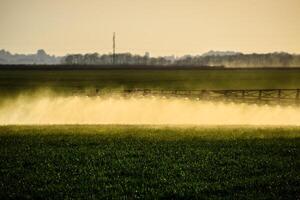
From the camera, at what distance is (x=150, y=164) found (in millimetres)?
17312

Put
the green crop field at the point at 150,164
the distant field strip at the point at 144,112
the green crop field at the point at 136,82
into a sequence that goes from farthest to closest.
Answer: the green crop field at the point at 136,82 < the distant field strip at the point at 144,112 < the green crop field at the point at 150,164

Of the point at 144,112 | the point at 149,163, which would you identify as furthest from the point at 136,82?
the point at 149,163

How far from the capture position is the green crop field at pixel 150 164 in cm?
1374

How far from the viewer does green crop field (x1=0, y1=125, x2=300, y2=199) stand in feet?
45.1

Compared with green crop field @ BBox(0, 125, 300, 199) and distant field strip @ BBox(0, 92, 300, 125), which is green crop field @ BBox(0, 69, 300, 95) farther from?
green crop field @ BBox(0, 125, 300, 199)

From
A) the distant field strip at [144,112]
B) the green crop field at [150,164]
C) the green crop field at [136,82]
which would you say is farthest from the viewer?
the green crop field at [136,82]

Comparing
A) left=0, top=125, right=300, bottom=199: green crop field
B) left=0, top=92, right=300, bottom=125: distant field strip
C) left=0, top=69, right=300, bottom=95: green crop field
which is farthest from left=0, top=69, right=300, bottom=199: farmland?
left=0, top=69, right=300, bottom=95: green crop field

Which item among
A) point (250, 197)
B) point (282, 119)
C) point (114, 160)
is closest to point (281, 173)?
point (250, 197)

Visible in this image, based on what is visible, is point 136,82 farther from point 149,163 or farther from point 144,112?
point 149,163

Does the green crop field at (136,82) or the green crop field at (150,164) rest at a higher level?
the green crop field at (150,164)

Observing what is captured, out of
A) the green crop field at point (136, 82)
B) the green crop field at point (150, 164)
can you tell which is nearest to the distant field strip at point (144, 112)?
the green crop field at point (150, 164)

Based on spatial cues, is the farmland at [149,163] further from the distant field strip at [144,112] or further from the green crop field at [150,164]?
the distant field strip at [144,112]

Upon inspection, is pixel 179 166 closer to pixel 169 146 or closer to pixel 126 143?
pixel 169 146

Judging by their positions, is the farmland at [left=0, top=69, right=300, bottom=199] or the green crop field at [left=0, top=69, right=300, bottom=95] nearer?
the farmland at [left=0, top=69, right=300, bottom=199]
